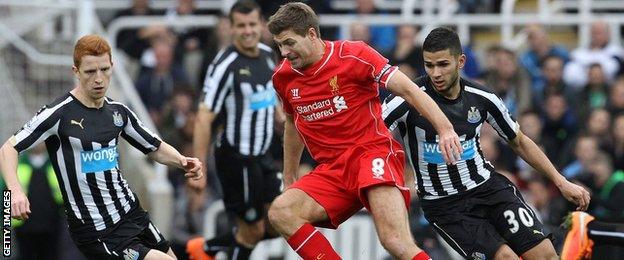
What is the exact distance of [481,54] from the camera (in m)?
17.7

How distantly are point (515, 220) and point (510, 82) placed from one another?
254 inches

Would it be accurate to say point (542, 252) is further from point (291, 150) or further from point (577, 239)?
point (291, 150)

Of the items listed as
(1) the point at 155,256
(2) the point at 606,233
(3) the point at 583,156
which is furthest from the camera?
(3) the point at 583,156

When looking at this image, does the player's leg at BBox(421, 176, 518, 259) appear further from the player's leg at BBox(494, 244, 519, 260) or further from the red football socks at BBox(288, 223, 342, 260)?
the red football socks at BBox(288, 223, 342, 260)

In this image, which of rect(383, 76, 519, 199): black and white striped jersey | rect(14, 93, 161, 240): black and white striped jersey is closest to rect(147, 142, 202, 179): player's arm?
rect(14, 93, 161, 240): black and white striped jersey

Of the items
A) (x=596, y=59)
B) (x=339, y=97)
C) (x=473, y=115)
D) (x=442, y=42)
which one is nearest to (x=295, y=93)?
(x=339, y=97)

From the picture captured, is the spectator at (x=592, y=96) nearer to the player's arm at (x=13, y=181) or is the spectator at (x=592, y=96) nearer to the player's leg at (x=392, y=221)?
the player's leg at (x=392, y=221)

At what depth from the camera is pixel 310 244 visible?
9.98m

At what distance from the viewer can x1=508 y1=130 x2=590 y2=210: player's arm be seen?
10.5 meters

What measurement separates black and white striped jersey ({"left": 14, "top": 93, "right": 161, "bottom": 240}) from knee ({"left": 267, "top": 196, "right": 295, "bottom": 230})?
1105mm

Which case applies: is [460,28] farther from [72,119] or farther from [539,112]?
[72,119]

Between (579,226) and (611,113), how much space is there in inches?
178

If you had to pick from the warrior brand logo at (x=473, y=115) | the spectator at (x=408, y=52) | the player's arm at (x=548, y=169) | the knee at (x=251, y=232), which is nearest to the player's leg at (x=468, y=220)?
the player's arm at (x=548, y=169)

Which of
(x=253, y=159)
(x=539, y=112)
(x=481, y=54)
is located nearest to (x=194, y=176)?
(x=253, y=159)
